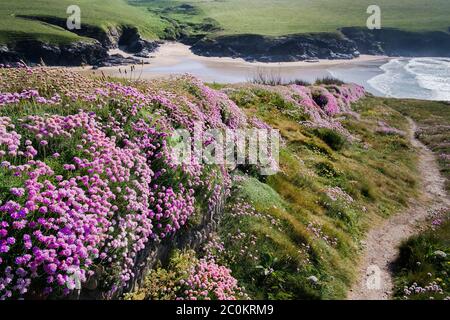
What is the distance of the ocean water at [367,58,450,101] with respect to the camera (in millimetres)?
80562

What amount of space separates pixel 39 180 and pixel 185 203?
10.9ft

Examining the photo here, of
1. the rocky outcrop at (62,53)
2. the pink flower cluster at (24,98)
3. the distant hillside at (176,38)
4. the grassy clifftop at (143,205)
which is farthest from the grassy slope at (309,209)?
the distant hillside at (176,38)

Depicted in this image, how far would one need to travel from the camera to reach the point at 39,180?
21.4 ft

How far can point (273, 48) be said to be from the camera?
155 meters

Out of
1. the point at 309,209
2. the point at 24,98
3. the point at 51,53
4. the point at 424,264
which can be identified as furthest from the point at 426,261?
the point at 51,53

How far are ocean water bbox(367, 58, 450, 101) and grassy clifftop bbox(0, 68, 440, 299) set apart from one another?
72996 millimetres

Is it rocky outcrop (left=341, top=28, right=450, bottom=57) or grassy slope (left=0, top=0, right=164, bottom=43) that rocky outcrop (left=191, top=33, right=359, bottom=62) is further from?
grassy slope (left=0, top=0, right=164, bottom=43)

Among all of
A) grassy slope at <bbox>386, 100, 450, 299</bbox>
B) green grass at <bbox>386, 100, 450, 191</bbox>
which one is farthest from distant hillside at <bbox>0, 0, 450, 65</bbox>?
grassy slope at <bbox>386, 100, 450, 299</bbox>

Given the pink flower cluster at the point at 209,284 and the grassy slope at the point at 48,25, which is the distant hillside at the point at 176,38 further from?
the pink flower cluster at the point at 209,284

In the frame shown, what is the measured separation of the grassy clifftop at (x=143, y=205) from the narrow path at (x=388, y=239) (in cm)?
44

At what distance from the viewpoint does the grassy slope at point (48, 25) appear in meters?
113

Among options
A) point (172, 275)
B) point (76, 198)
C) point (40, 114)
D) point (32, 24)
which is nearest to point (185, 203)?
point (172, 275)

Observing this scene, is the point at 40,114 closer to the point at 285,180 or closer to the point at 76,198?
the point at 76,198

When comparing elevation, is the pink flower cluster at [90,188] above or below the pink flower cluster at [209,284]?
above
